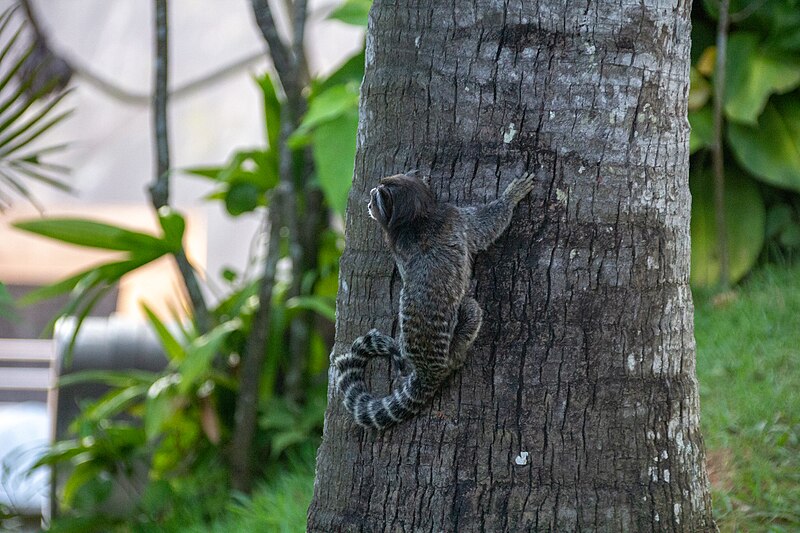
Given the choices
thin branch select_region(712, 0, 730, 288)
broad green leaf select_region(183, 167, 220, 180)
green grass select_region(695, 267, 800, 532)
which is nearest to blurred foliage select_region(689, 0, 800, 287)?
thin branch select_region(712, 0, 730, 288)

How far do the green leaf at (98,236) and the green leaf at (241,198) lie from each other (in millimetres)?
632

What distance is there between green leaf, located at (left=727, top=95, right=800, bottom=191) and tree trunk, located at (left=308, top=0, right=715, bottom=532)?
3.06m

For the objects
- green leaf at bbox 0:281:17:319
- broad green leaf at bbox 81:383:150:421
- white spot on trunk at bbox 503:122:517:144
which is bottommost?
broad green leaf at bbox 81:383:150:421

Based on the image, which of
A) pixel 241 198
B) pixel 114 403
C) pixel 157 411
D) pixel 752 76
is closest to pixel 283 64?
pixel 241 198

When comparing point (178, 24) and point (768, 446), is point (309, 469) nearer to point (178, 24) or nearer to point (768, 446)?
point (768, 446)

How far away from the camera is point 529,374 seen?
177 cm

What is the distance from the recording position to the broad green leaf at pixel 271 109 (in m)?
4.77

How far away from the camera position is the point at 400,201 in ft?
5.78

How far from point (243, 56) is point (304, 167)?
603 cm

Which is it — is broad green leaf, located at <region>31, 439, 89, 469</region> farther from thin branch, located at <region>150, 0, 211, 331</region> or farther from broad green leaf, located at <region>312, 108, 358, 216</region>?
broad green leaf, located at <region>312, 108, 358, 216</region>

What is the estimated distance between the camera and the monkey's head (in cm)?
176

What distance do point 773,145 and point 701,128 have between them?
0.42m

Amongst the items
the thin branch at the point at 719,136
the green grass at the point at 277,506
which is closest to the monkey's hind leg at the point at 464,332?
the green grass at the point at 277,506

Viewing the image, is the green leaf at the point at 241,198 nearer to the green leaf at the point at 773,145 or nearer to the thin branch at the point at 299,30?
the thin branch at the point at 299,30
